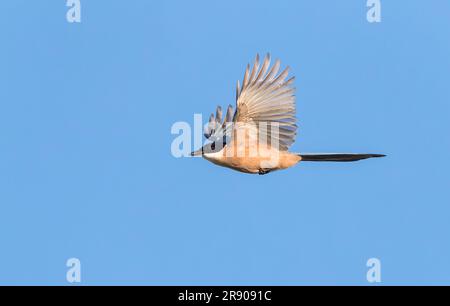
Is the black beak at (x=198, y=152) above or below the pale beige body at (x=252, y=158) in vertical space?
above

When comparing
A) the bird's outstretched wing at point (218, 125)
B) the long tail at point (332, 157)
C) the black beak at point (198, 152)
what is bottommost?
the long tail at point (332, 157)

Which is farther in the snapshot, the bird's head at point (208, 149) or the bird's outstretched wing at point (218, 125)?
the bird's outstretched wing at point (218, 125)

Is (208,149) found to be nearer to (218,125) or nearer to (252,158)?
(252,158)

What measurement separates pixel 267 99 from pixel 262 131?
0.48 metres

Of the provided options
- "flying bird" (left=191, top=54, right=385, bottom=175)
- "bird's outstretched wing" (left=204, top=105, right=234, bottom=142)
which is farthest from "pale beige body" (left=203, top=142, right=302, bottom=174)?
"bird's outstretched wing" (left=204, top=105, right=234, bottom=142)

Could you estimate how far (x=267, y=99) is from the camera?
1176cm

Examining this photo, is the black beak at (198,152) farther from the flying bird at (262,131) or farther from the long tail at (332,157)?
the long tail at (332,157)

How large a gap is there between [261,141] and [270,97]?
0.68 meters

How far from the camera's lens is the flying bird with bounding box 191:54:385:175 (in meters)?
11.7

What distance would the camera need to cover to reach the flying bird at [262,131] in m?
11.7

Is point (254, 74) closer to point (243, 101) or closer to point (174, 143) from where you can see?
point (243, 101)

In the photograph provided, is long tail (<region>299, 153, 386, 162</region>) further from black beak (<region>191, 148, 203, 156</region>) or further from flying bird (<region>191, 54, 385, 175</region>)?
black beak (<region>191, 148, 203, 156</region>)

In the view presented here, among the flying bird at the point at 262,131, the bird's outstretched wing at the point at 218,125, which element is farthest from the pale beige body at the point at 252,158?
the bird's outstretched wing at the point at 218,125
